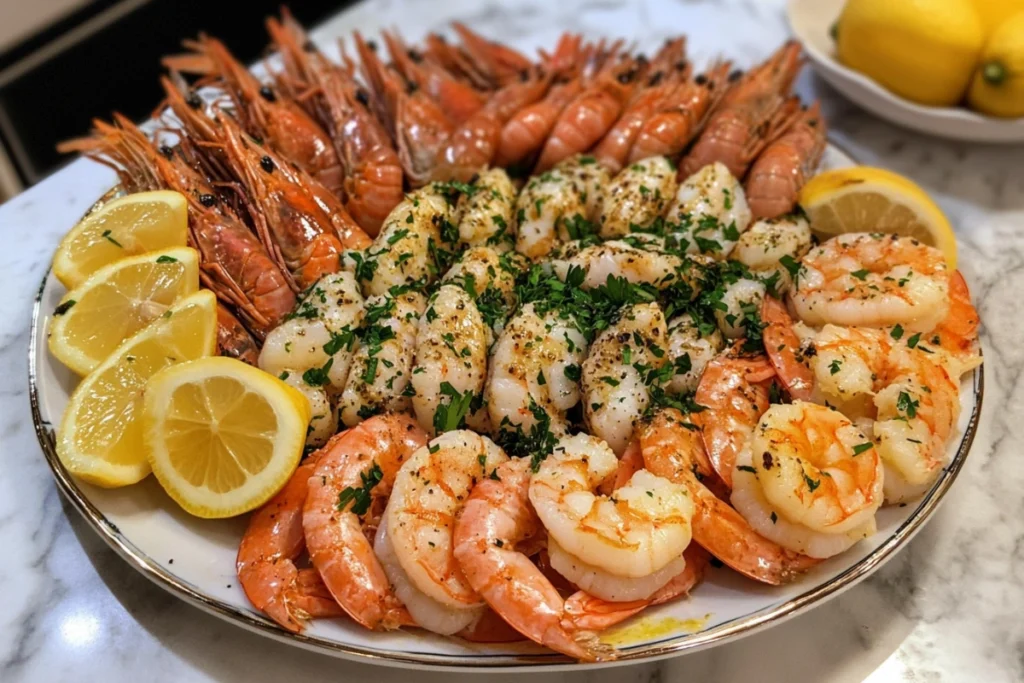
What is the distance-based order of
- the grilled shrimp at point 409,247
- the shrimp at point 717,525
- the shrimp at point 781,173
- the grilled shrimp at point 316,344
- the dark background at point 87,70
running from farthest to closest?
the dark background at point 87,70, the shrimp at point 781,173, the grilled shrimp at point 409,247, the grilled shrimp at point 316,344, the shrimp at point 717,525

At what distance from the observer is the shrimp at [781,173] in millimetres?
2400

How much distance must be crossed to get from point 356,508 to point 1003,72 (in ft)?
8.03

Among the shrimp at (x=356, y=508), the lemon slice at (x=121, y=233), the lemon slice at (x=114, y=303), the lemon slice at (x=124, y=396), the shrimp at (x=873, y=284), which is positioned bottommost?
the shrimp at (x=873, y=284)

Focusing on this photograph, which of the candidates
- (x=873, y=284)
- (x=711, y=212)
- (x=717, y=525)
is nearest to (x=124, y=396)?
(x=717, y=525)

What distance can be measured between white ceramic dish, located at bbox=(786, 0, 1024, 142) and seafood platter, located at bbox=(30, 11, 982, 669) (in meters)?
0.30

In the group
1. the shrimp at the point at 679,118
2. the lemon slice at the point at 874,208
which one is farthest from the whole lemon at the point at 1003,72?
the shrimp at the point at 679,118

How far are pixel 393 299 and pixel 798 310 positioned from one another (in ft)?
3.46

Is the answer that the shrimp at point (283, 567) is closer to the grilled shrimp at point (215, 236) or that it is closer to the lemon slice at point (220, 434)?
the lemon slice at point (220, 434)

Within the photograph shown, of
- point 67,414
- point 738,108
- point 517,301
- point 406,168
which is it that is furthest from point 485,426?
point 738,108

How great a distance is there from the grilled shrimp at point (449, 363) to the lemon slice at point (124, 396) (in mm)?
526

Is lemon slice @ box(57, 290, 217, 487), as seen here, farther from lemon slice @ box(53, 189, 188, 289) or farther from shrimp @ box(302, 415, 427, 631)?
shrimp @ box(302, 415, 427, 631)

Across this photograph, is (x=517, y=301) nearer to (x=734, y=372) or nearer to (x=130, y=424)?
(x=734, y=372)

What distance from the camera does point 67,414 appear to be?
5.85 feet

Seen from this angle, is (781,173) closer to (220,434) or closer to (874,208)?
(874,208)
